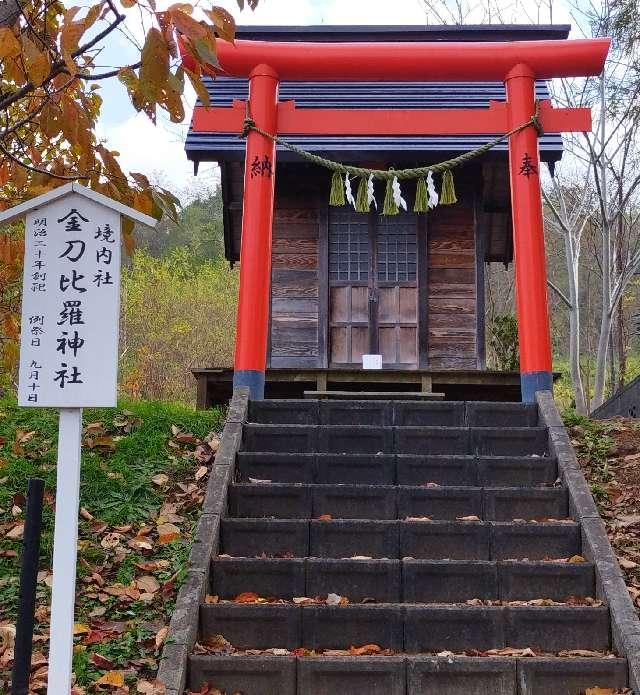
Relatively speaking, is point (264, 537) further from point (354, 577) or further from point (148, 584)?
point (148, 584)

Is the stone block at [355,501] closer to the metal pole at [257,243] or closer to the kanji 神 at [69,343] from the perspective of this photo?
the metal pole at [257,243]

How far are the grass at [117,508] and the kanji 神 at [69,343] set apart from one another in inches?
67.8

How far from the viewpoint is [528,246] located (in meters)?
8.11

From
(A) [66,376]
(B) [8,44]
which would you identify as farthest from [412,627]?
(B) [8,44]

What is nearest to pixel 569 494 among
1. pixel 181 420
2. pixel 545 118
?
pixel 181 420

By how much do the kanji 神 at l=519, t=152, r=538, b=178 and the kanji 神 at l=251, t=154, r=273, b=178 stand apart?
2646mm

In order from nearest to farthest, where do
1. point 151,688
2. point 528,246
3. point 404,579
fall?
point 151,688 → point 404,579 → point 528,246

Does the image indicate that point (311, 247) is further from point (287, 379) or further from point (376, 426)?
point (376, 426)

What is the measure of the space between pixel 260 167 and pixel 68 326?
501 centimetres

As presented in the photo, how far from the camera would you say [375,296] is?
11.6 meters

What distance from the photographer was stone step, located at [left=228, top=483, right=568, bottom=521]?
5945 mm

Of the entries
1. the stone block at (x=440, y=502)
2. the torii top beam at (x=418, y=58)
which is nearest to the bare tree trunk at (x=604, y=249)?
the torii top beam at (x=418, y=58)

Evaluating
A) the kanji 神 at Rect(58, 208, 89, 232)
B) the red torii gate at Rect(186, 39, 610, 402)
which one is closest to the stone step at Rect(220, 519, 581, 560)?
the kanji 神 at Rect(58, 208, 89, 232)

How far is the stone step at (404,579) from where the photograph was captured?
5145mm
